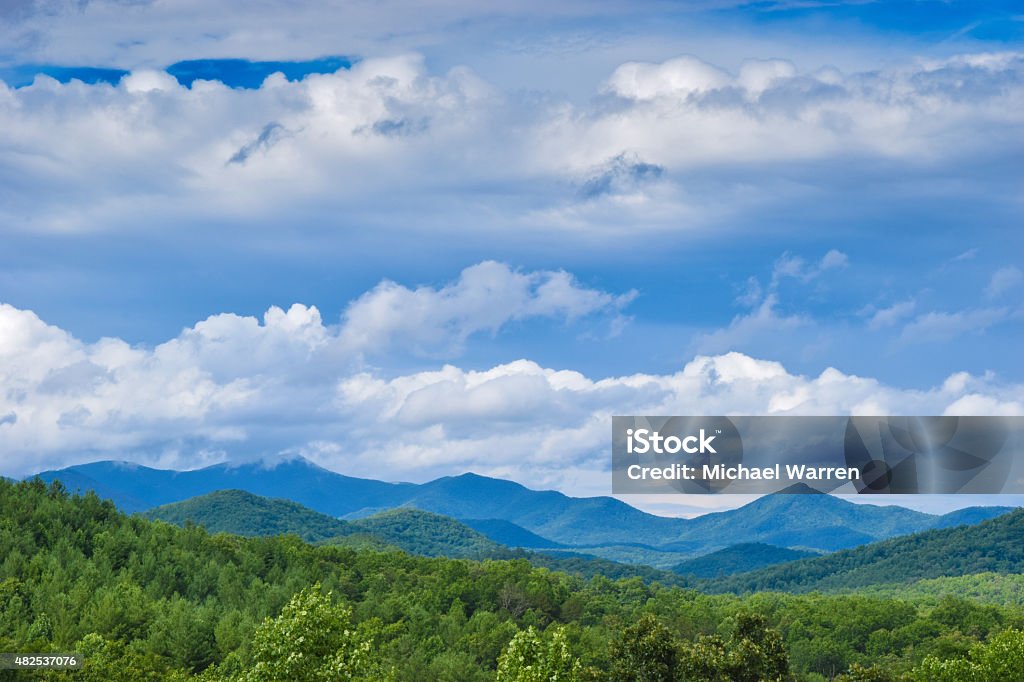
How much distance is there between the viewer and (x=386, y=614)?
14712cm

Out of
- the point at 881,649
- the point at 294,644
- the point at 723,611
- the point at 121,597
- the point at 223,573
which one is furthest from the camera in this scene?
the point at 723,611

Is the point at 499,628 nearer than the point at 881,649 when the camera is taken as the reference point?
Yes

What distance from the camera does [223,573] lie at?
491ft

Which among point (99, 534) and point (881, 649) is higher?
point (99, 534)

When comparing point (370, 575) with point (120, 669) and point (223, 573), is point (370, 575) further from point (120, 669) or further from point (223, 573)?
point (120, 669)

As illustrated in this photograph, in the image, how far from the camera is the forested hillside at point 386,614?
76312mm

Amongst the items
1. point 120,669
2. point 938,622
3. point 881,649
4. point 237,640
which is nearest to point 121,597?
point 237,640

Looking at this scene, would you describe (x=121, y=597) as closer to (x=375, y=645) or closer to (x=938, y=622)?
(x=375, y=645)

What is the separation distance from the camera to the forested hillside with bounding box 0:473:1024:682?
76312mm

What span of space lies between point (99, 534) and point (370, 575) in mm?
40778

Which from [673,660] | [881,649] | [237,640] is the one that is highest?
[673,660]

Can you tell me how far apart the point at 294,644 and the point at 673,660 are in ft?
66.7

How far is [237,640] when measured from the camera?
115m

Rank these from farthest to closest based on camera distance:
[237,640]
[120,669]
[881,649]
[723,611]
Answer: [723,611] < [881,649] < [237,640] < [120,669]
